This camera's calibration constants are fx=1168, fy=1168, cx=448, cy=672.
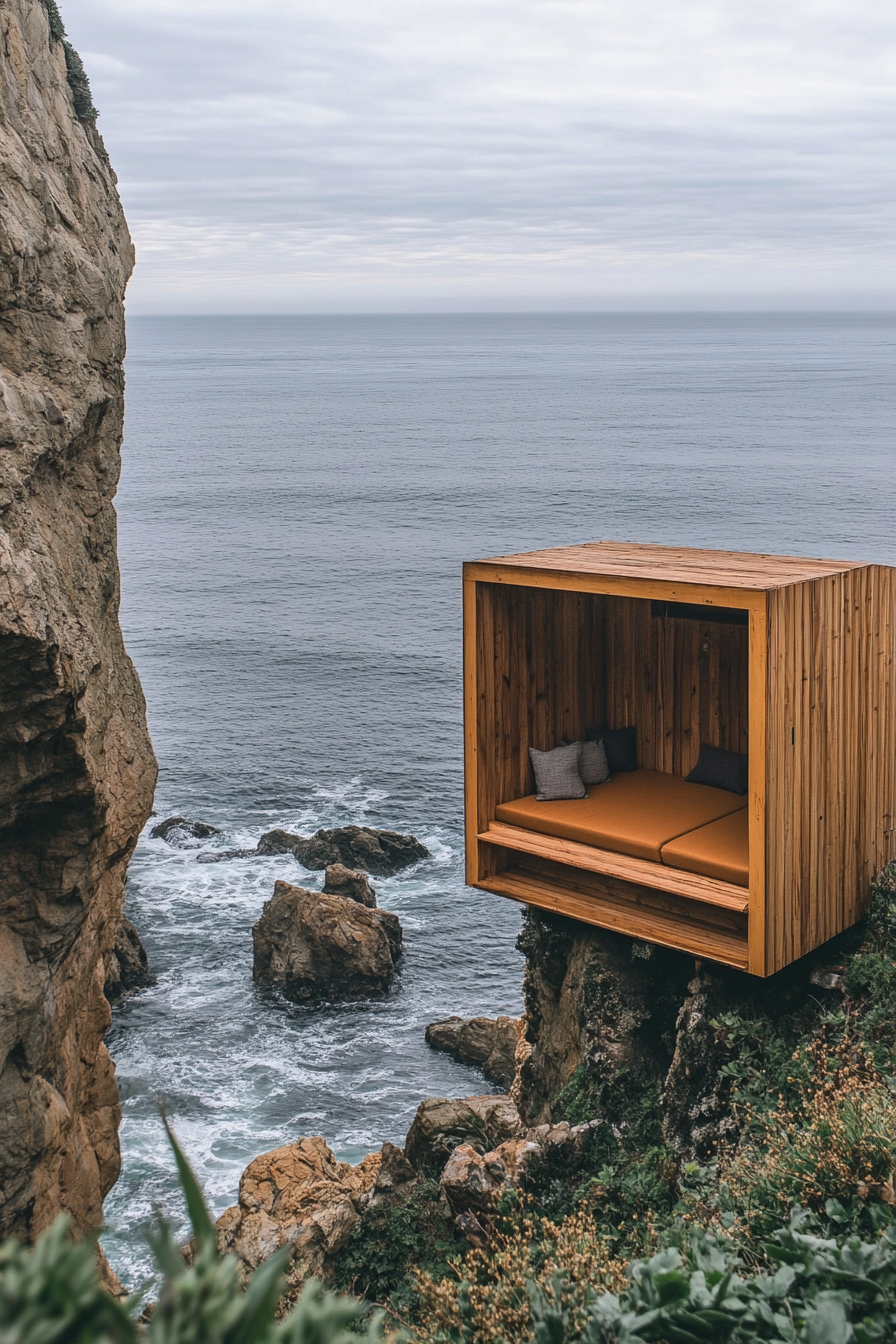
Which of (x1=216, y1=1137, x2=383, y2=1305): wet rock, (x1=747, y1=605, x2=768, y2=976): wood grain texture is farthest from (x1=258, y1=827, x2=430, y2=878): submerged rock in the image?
(x1=747, y1=605, x2=768, y2=976): wood grain texture

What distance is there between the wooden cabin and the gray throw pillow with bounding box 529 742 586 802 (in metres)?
0.12

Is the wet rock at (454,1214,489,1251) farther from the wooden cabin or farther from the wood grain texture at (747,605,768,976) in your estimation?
the wood grain texture at (747,605,768,976)

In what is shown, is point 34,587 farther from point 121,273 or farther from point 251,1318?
point 251,1318

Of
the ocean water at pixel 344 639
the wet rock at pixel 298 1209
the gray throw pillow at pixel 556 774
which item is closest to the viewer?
the wet rock at pixel 298 1209

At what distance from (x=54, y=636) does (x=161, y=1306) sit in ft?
18.5

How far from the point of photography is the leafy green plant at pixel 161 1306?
6.61 feet

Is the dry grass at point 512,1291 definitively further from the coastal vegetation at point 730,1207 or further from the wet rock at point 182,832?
the wet rock at point 182,832

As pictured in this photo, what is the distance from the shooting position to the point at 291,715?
108 ft

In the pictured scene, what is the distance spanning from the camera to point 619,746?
1009cm

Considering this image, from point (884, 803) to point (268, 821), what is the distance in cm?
1907

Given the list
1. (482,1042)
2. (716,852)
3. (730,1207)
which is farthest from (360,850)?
(730,1207)

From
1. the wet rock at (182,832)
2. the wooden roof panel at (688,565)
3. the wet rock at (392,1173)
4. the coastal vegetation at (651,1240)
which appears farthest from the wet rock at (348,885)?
the wooden roof panel at (688,565)

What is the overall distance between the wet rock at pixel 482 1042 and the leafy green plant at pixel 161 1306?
15775mm

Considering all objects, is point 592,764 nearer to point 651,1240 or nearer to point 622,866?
point 622,866
